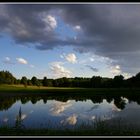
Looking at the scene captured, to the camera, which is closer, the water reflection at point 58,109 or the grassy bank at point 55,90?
the water reflection at point 58,109

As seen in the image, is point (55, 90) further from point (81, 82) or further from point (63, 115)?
point (63, 115)

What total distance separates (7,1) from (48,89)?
5062cm

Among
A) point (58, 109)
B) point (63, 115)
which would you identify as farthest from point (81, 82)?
point (63, 115)

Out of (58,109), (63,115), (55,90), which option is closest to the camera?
(63,115)

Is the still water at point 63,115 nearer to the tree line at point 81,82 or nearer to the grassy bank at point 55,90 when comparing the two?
the tree line at point 81,82

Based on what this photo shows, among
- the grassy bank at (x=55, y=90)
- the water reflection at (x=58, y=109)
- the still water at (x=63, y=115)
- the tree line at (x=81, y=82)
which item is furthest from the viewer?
the grassy bank at (x=55, y=90)

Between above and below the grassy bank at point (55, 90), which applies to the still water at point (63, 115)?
below

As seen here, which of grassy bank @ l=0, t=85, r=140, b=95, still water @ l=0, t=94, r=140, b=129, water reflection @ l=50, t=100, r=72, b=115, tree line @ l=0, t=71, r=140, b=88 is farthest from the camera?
grassy bank @ l=0, t=85, r=140, b=95

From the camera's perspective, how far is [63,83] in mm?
58875

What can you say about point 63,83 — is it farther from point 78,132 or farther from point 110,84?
point 78,132

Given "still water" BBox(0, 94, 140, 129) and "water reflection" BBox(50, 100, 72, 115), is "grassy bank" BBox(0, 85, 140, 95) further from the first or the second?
"still water" BBox(0, 94, 140, 129)

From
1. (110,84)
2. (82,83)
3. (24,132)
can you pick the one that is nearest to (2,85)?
(82,83)

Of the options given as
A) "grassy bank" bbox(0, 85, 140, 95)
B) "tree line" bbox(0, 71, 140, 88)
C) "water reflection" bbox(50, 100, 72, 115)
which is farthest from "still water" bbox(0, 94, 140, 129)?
"grassy bank" bbox(0, 85, 140, 95)

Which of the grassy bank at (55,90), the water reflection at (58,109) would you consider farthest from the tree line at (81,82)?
the water reflection at (58,109)
